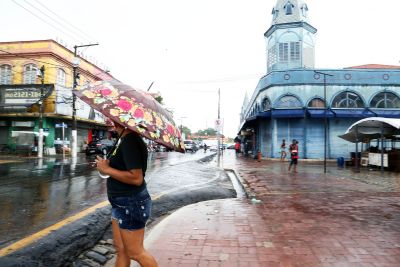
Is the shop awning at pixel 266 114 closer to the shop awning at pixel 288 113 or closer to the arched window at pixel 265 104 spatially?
the shop awning at pixel 288 113

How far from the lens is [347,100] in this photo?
28672mm

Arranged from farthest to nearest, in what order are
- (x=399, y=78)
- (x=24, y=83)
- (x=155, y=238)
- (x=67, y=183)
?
(x=24, y=83) → (x=399, y=78) → (x=67, y=183) → (x=155, y=238)

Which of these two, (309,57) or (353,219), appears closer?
(353,219)

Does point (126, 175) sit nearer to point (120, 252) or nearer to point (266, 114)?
point (120, 252)

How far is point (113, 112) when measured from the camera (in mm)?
3070

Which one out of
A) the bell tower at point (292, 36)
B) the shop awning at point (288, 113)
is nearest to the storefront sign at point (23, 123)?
the shop awning at point (288, 113)

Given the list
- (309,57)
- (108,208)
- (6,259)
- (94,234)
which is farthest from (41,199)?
(309,57)

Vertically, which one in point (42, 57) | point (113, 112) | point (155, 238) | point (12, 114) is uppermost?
point (42, 57)

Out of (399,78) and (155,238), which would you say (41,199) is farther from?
(399,78)

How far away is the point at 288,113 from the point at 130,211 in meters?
25.8

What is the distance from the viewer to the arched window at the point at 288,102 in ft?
94.1

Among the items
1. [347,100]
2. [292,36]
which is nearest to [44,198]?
[347,100]

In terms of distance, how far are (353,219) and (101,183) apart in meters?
7.02

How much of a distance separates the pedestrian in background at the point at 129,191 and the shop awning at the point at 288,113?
2555 centimetres
